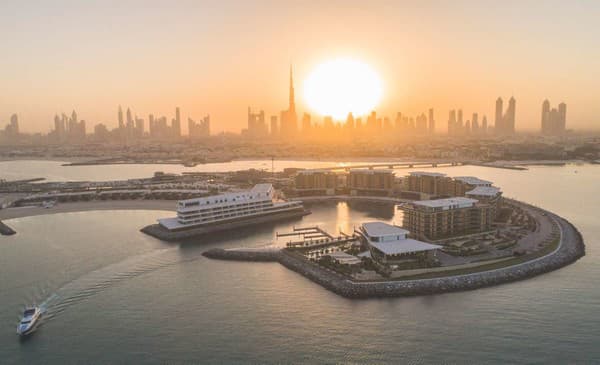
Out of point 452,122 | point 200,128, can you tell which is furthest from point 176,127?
point 452,122

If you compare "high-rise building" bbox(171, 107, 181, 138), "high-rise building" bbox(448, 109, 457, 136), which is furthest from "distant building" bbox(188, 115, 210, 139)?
"high-rise building" bbox(448, 109, 457, 136)

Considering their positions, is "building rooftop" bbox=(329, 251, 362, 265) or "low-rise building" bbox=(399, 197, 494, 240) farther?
"low-rise building" bbox=(399, 197, 494, 240)

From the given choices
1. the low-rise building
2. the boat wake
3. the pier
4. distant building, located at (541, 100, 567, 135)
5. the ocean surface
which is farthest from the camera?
distant building, located at (541, 100, 567, 135)

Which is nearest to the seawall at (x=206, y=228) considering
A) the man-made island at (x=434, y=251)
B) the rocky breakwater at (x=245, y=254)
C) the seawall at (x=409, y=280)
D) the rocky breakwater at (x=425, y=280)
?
the man-made island at (x=434, y=251)

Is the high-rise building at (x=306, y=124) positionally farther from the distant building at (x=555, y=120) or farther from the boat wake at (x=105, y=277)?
the boat wake at (x=105, y=277)

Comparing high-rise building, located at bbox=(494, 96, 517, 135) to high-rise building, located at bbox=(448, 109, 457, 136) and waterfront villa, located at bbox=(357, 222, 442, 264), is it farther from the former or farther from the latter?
waterfront villa, located at bbox=(357, 222, 442, 264)

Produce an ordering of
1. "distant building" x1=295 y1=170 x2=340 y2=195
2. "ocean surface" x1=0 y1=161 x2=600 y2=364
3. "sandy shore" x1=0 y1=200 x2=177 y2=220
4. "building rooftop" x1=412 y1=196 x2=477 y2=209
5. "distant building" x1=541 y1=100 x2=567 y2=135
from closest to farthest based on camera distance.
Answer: "ocean surface" x1=0 y1=161 x2=600 y2=364 < "building rooftop" x1=412 y1=196 x2=477 y2=209 < "sandy shore" x1=0 y1=200 x2=177 y2=220 < "distant building" x1=295 y1=170 x2=340 y2=195 < "distant building" x1=541 y1=100 x2=567 y2=135

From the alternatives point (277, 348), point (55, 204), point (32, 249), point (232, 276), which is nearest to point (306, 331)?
point (277, 348)
